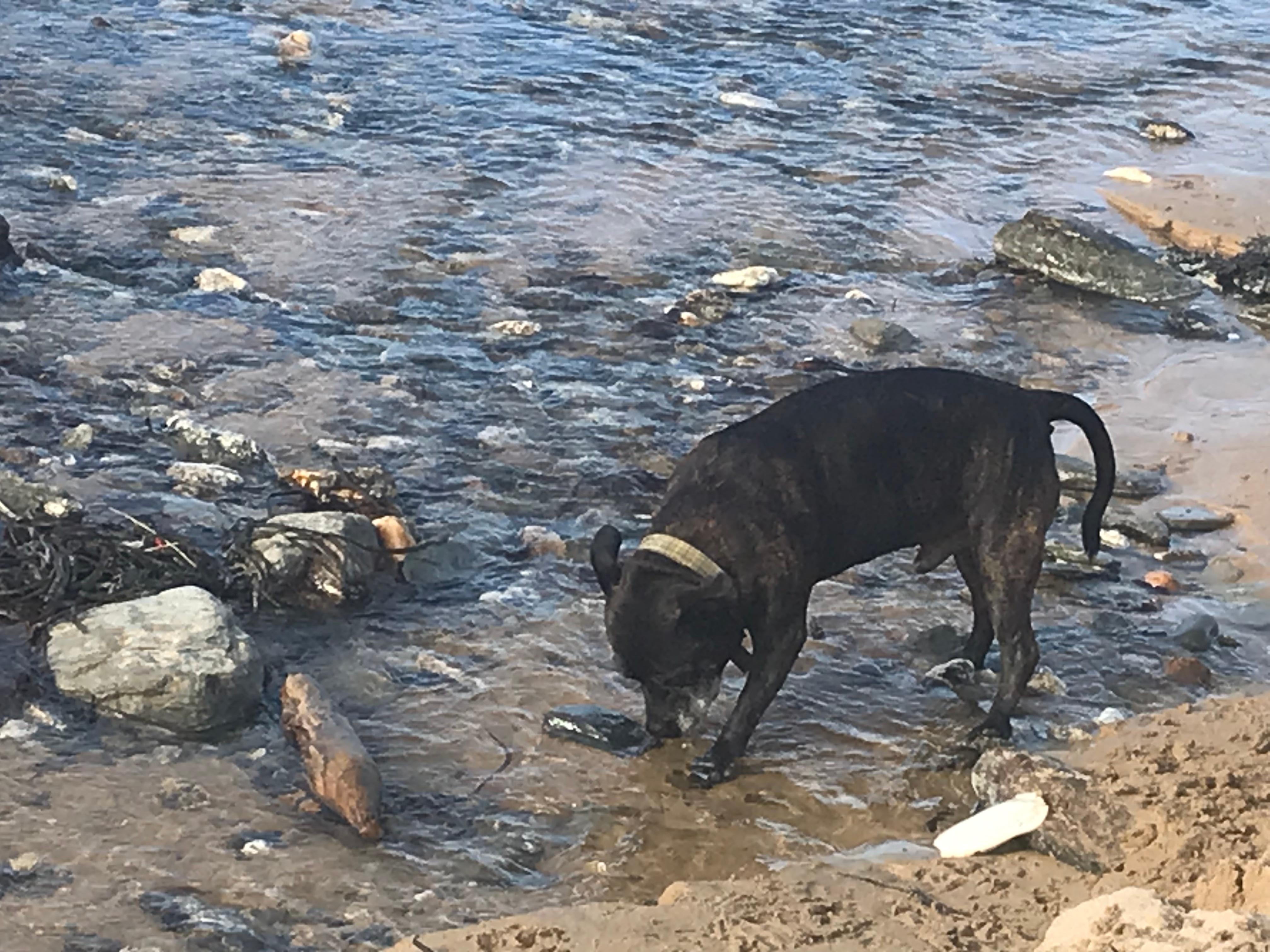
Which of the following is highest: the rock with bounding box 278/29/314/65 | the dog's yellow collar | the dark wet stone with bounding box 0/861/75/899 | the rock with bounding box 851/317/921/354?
the dog's yellow collar

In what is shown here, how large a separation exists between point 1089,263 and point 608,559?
5.45m

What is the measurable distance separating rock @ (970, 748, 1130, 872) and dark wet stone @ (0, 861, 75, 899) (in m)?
2.61

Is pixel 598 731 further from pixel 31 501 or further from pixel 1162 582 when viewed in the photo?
pixel 1162 582

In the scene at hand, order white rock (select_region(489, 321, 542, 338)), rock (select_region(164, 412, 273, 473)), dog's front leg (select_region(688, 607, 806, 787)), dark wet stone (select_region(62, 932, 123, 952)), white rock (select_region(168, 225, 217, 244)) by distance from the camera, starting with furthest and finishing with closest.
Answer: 1. white rock (select_region(168, 225, 217, 244))
2. white rock (select_region(489, 321, 542, 338))
3. rock (select_region(164, 412, 273, 473))
4. dog's front leg (select_region(688, 607, 806, 787))
5. dark wet stone (select_region(62, 932, 123, 952))

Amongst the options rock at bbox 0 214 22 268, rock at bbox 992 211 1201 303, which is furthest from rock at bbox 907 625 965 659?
rock at bbox 0 214 22 268

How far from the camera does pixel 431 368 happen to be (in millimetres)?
8086

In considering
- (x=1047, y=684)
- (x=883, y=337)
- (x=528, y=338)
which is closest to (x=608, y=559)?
(x=1047, y=684)

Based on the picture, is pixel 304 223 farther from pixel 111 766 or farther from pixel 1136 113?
pixel 1136 113

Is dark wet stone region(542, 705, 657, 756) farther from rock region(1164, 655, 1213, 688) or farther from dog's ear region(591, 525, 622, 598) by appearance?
A: rock region(1164, 655, 1213, 688)

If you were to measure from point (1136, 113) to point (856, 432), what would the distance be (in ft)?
30.1

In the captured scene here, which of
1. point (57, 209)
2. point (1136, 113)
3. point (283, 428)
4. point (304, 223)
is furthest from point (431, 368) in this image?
point (1136, 113)

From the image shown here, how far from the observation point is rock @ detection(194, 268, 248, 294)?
8.59 m

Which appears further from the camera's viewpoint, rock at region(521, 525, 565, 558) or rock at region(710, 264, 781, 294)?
rock at region(710, 264, 781, 294)

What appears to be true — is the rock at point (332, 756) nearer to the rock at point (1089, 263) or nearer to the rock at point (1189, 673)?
the rock at point (1189, 673)
